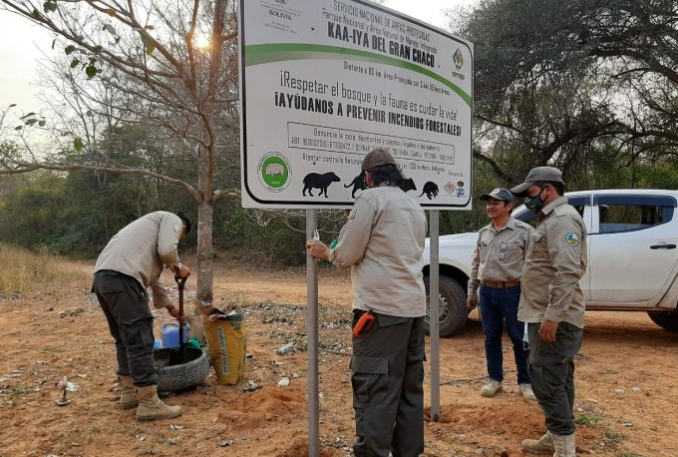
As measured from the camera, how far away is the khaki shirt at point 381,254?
280 centimetres

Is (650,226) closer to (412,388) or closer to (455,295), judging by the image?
(455,295)

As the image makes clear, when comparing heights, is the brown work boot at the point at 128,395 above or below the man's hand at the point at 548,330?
below

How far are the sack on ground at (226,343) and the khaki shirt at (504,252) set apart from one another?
2282 mm

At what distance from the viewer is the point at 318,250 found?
2.83 meters

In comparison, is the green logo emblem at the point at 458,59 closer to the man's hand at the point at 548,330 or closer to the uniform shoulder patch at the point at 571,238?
the uniform shoulder patch at the point at 571,238

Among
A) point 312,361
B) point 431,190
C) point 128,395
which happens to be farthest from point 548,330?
point 128,395

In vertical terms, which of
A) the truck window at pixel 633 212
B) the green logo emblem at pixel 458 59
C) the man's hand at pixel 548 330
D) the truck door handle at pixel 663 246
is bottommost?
the man's hand at pixel 548 330

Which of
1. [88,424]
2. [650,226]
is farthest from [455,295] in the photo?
[88,424]

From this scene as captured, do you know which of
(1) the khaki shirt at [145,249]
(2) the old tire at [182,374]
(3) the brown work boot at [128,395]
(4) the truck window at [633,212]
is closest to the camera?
(1) the khaki shirt at [145,249]

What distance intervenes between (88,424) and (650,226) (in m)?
6.27

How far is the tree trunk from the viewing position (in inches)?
266

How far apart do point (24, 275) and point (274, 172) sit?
11187 mm

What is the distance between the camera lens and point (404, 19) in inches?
142

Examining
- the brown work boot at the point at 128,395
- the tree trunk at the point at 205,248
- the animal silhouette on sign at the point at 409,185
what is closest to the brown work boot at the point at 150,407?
the brown work boot at the point at 128,395
